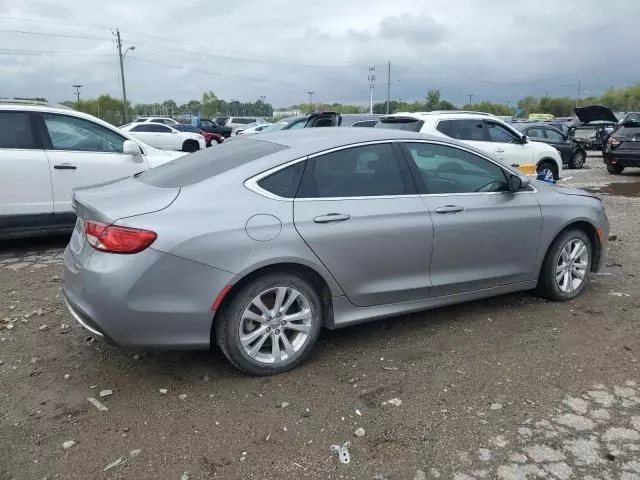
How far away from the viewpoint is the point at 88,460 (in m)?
2.74

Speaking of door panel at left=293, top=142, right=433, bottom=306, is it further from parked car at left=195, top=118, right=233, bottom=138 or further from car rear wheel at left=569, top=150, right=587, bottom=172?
parked car at left=195, top=118, right=233, bottom=138

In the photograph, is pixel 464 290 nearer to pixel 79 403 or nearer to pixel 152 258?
pixel 152 258

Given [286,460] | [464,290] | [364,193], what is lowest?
[286,460]

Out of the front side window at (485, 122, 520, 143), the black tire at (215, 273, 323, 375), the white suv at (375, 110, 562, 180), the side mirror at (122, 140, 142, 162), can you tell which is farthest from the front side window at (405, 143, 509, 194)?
the front side window at (485, 122, 520, 143)

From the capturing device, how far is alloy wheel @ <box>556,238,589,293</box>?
4.88 m

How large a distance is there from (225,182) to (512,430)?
2186mm

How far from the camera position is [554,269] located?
4805 mm

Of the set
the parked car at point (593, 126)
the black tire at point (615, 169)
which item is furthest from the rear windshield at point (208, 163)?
the parked car at point (593, 126)

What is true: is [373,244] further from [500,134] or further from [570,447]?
[500,134]

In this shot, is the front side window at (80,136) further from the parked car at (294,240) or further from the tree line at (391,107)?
the tree line at (391,107)

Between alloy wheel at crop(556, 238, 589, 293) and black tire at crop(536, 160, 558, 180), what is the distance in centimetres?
→ 747

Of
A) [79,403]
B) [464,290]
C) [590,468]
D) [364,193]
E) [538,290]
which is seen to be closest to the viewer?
[590,468]

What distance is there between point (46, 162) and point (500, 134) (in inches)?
324

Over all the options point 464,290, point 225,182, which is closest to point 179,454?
point 225,182
